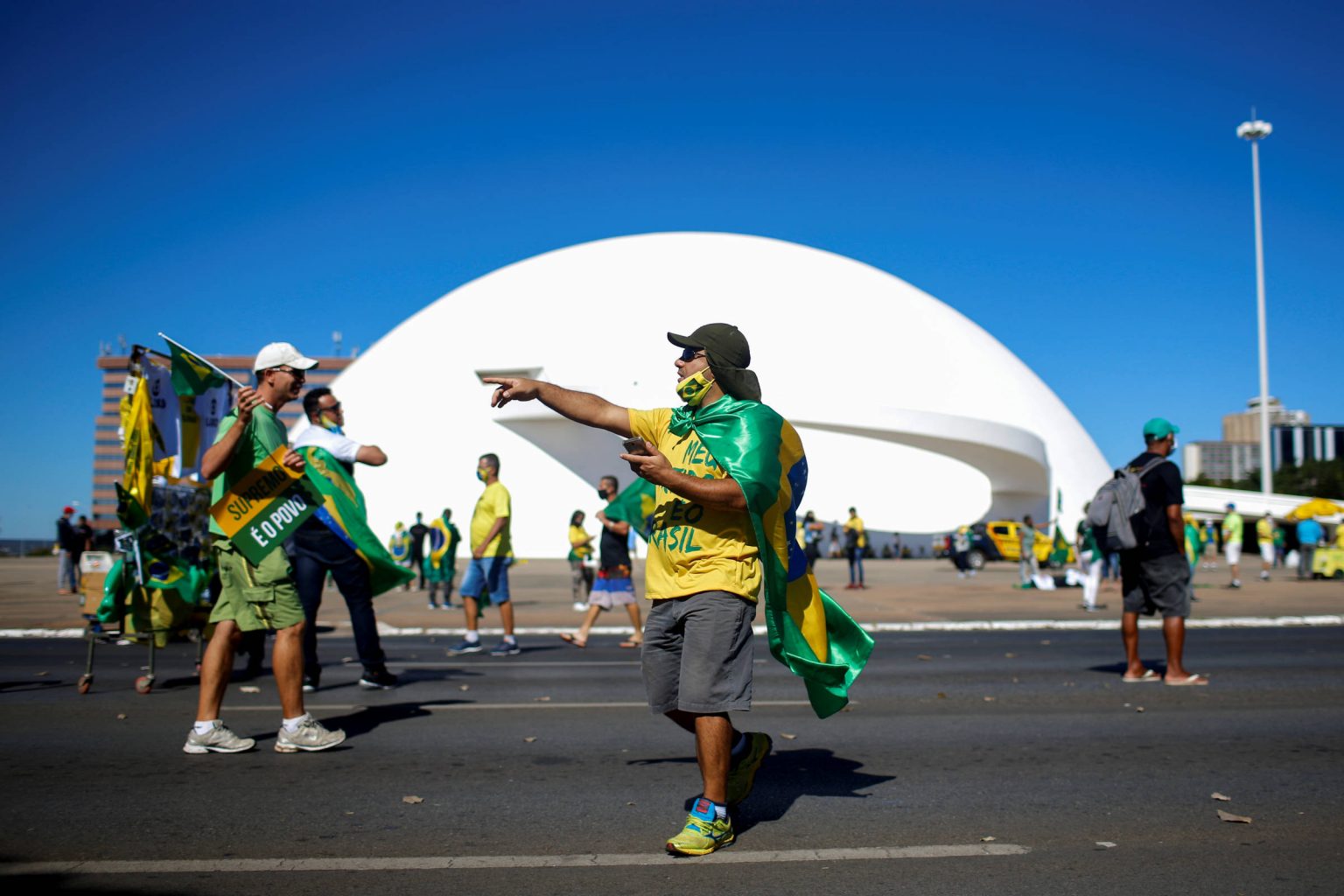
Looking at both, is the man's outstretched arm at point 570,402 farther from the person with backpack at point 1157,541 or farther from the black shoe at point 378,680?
the person with backpack at point 1157,541

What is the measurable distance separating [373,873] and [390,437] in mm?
43560

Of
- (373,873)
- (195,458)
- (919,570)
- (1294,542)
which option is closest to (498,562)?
(195,458)

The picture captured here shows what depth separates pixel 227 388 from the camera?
8102mm

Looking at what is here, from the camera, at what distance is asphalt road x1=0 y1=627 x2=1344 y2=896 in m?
3.52

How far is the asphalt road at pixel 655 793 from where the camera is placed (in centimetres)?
352

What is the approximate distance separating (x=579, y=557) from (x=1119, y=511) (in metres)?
Result: 10.4

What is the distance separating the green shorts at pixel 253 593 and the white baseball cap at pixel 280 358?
2.91 ft

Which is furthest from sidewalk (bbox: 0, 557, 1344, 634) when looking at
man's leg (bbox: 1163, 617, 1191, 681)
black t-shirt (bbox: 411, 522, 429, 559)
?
man's leg (bbox: 1163, 617, 1191, 681)

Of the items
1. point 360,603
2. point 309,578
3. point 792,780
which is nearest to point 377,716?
point 360,603

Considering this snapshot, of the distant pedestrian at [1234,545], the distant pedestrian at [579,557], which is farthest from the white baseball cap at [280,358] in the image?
the distant pedestrian at [1234,545]

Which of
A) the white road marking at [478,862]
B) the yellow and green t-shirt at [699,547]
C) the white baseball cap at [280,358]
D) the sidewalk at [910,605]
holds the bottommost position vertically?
Answer: the sidewalk at [910,605]

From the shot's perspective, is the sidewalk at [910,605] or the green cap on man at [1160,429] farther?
the sidewalk at [910,605]

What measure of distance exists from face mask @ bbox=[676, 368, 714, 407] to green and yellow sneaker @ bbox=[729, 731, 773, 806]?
1.30 metres

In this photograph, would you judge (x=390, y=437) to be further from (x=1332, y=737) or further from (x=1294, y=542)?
(x=1332, y=737)
